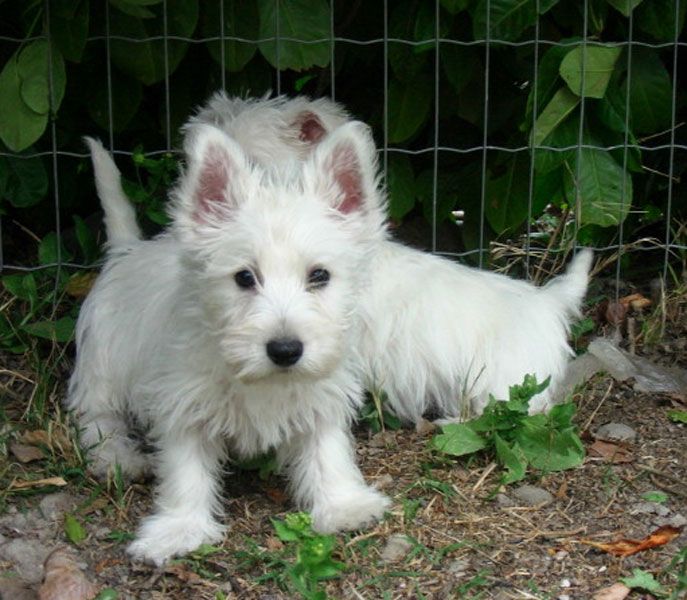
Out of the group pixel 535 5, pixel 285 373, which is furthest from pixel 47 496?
pixel 535 5

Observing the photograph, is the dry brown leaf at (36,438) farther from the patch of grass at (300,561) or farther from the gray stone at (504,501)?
the gray stone at (504,501)

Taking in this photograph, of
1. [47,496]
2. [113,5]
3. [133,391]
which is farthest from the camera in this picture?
[113,5]

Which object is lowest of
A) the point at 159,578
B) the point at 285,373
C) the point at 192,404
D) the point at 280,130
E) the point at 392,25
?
the point at 159,578

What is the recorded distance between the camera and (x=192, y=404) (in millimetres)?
3979

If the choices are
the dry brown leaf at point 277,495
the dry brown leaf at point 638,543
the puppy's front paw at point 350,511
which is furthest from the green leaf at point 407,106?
the dry brown leaf at point 638,543

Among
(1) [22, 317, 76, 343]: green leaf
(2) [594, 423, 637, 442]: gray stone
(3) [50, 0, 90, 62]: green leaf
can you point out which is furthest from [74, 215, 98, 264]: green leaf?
(2) [594, 423, 637, 442]: gray stone

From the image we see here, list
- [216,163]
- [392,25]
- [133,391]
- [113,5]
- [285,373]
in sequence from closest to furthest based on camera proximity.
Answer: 1. [285,373]
2. [216,163]
3. [133,391]
4. [113,5]
5. [392,25]

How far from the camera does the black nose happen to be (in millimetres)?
3506

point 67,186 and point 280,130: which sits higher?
point 280,130

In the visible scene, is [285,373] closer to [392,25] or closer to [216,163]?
[216,163]

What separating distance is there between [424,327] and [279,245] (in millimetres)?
1220

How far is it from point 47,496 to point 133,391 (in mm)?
602

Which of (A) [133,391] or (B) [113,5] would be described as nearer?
(A) [133,391]

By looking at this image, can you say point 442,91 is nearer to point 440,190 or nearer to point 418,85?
point 418,85
